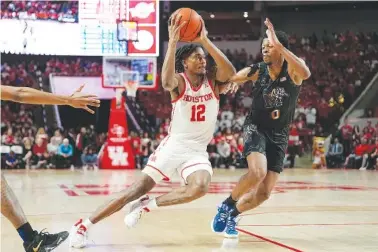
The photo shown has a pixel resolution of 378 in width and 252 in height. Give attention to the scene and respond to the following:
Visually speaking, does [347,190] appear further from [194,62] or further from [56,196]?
[194,62]

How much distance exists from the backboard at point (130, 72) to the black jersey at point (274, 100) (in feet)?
39.9

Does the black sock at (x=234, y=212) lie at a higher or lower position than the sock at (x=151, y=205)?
lower

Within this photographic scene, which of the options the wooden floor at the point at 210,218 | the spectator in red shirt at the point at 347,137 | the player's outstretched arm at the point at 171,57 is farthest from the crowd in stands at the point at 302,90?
the player's outstretched arm at the point at 171,57

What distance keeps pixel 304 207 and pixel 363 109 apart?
16227 mm

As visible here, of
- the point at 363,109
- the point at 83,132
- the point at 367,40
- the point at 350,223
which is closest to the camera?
the point at 350,223

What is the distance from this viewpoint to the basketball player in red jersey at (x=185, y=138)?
5.34m

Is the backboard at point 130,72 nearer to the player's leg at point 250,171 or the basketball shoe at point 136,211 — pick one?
the player's leg at point 250,171

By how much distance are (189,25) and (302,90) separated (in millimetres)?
18713

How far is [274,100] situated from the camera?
5.90 m

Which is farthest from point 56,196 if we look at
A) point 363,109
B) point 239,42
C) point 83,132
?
point 239,42

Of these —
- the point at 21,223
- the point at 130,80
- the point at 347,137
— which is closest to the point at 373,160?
the point at 347,137

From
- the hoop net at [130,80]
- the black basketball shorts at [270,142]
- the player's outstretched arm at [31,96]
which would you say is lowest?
the black basketball shorts at [270,142]

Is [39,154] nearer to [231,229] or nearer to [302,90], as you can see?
[302,90]

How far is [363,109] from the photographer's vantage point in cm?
2350
